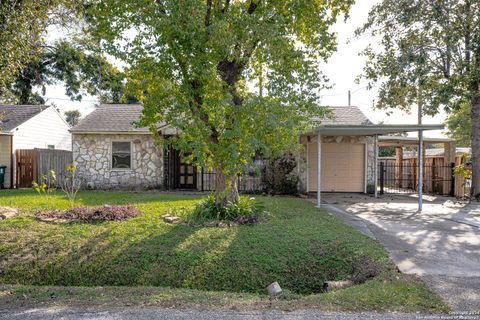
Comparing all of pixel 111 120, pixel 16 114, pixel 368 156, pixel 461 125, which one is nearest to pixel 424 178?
pixel 368 156

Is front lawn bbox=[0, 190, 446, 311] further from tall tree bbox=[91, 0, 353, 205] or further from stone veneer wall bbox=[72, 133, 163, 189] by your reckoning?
stone veneer wall bbox=[72, 133, 163, 189]

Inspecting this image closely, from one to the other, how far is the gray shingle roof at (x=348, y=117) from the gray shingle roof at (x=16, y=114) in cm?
1436

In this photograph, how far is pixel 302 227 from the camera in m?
7.38

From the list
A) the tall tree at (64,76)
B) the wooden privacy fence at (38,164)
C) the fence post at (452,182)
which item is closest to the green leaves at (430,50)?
the fence post at (452,182)

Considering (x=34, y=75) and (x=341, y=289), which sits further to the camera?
(x=34, y=75)

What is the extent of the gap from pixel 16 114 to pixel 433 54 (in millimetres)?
19552

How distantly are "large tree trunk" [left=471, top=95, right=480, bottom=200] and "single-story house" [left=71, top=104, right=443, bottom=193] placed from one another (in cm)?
357

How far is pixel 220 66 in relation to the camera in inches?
316

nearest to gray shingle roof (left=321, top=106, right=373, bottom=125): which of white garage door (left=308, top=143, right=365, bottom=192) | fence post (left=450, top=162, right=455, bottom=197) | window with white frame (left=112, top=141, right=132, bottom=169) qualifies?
white garage door (left=308, top=143, right=365, bottom=192)

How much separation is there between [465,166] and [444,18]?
232 inches

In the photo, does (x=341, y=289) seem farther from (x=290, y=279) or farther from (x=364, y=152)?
(x=364, y=152)

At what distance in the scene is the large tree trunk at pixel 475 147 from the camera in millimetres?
13648

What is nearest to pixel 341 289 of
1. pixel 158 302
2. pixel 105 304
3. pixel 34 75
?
pixel 158 302

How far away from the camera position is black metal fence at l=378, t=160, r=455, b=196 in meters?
15.8
